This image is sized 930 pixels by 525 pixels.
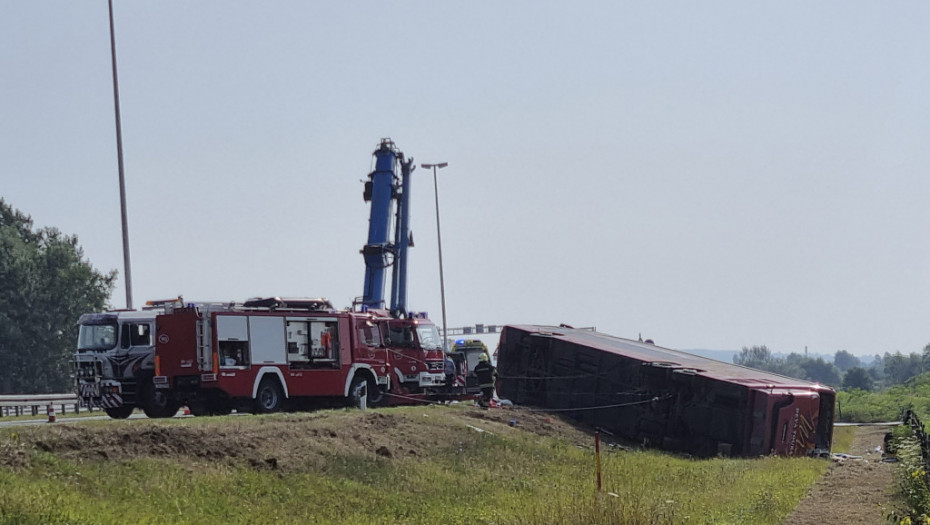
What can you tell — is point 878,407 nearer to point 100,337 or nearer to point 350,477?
point 100,337

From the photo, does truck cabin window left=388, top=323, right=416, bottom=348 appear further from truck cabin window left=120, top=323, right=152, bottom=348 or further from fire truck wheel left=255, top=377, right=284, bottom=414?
truck cabin window left=120, top=323, right=152, bottom=348

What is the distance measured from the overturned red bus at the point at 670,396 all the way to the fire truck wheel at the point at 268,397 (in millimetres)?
7872

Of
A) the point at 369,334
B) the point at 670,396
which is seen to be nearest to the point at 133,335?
the point at 369,334

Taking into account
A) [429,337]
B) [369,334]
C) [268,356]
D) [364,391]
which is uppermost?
[369,334]

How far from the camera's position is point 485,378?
92.2ft

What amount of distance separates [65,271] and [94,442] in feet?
154

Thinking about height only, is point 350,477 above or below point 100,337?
below

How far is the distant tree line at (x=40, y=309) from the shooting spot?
5688 cm

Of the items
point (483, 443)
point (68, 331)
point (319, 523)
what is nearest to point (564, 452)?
point (483, 443)

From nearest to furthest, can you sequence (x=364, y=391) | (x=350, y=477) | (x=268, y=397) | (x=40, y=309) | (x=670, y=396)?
(x=350, y=477), (x=268, y=397), (x=670, y=396), (x=364, y=391), (x=40, y=309)

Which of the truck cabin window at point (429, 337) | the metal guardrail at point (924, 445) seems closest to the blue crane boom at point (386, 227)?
the truck cabin window at point (429, 337)

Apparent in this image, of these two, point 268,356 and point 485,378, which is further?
point 485,378

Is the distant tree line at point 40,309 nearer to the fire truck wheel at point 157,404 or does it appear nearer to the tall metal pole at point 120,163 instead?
the tall metal pole at point 120,163

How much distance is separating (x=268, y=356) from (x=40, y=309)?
38241 millimetres
